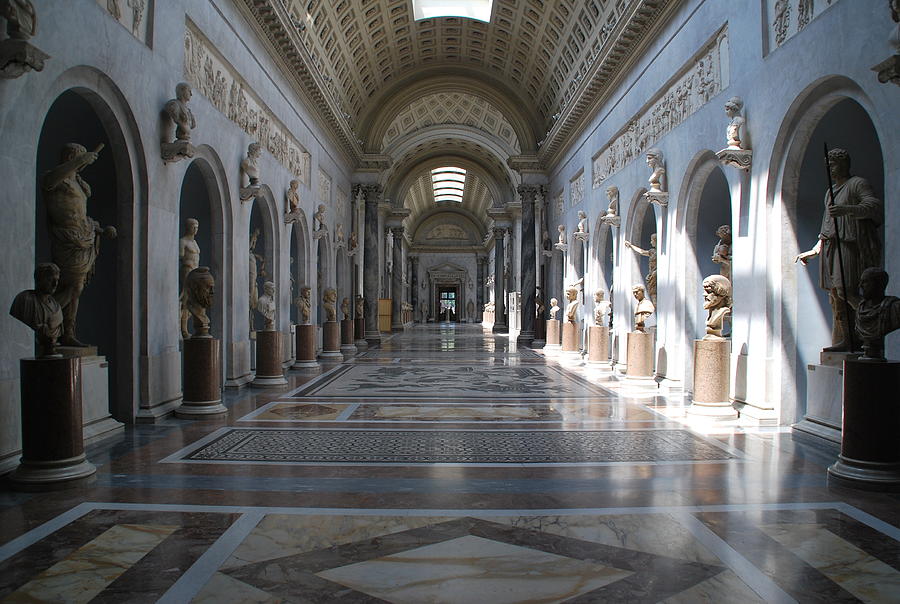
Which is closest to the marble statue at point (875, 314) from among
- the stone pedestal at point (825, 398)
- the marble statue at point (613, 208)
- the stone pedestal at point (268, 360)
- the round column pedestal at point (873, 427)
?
the round column pedestal at point (873, 427)

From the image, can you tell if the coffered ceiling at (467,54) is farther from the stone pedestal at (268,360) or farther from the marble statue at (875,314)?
the marble statue at (875,314)

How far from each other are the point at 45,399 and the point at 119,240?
134 inches

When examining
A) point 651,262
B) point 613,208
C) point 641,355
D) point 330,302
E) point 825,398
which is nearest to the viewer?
point 825,398

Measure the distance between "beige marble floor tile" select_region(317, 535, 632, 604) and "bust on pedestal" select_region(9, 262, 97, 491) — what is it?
117 inches

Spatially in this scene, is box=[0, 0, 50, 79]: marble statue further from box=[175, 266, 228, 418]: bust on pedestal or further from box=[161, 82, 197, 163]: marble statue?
box=[175, 266, 228, 418]: bust on pedestal

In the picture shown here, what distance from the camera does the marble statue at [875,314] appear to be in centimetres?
514

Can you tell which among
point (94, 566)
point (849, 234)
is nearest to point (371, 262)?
point (849, 234)

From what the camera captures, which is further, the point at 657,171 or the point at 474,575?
the point at 657,171

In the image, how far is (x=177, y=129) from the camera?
870 centimetres

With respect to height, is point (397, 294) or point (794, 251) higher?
point (794, 251)

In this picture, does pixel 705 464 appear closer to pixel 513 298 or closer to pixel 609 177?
pixel 609 177

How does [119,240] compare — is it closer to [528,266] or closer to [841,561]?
[841,561]

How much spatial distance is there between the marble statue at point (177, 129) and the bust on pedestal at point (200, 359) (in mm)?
1599

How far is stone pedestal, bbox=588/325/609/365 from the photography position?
14945mm
